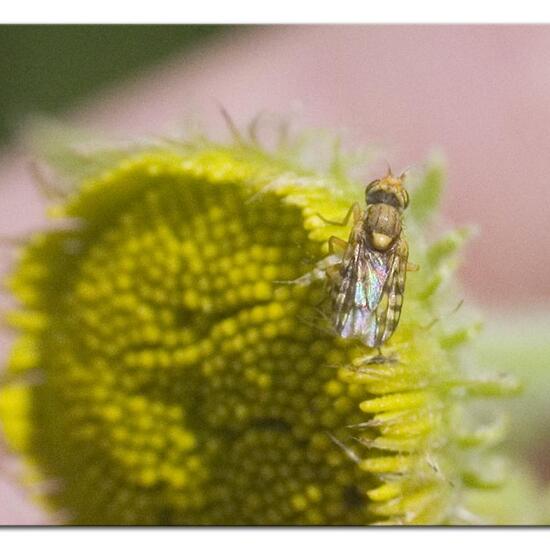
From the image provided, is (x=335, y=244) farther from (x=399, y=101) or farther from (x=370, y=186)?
(x=399, y=101)

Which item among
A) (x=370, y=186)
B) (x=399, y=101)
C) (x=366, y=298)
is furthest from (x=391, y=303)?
(x=399, y=101)

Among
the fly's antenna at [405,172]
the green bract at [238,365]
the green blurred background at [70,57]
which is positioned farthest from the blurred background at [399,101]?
the green bract at [238,365]

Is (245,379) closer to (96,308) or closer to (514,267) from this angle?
Answer: (96,308)

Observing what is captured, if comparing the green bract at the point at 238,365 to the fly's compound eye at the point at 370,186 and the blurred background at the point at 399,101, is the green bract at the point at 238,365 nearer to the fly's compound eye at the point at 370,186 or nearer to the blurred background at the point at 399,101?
the fly's compound eye at the point at 370,186

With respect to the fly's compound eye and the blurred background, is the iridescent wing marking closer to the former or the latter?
the fly's compound eye

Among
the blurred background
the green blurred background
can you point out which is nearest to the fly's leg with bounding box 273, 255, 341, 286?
the blurred background

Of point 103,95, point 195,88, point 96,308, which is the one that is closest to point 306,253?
point 96,308
